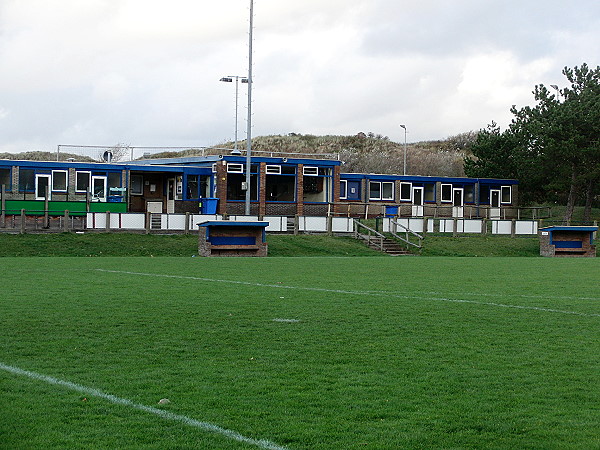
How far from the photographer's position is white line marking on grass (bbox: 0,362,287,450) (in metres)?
5.61

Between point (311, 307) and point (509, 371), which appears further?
point (311, 307)

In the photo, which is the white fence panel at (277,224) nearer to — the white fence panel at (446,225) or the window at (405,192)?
the white fence panel at (446,225)

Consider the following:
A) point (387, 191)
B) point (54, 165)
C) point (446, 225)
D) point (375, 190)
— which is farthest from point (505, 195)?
point (54, 165)

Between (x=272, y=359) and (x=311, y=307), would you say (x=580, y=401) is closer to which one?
(x=272, y=359)

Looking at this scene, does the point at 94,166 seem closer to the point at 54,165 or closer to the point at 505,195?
the point at 54,165

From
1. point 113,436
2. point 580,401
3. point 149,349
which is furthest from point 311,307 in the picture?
point 113,436

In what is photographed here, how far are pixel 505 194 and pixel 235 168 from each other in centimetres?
2152

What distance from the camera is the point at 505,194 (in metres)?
59.5

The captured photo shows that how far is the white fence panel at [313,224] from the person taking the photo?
40.7m

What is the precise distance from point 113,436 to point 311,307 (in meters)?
8.03

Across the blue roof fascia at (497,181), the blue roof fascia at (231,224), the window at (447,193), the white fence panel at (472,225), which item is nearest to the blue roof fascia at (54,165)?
the blue roof fascia at (231,224)

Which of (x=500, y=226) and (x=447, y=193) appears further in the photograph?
(x=447, y=193)

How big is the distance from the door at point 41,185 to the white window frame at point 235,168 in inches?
369

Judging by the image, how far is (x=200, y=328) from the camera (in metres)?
10.9
